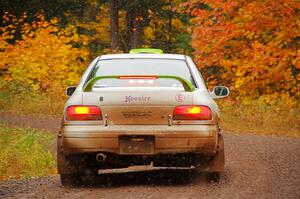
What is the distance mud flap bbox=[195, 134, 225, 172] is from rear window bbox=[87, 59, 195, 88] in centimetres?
86

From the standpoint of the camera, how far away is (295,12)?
22.7m

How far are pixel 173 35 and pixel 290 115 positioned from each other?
2089 centimetres

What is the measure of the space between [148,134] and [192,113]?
1.76 feet

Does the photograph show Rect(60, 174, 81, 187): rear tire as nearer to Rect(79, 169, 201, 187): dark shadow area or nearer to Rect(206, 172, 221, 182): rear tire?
Rect(79, 169, 201, 187): dark shadow area

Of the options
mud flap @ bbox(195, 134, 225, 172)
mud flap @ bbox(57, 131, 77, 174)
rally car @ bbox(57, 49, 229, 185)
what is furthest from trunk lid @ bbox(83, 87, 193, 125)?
mud flap @ bbox(195, 134, 225, 172)

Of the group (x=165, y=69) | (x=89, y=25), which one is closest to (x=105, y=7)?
(x=89, y=25)

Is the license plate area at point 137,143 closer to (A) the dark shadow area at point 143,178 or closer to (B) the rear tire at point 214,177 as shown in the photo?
(A) the dark shadow area at point 143,178

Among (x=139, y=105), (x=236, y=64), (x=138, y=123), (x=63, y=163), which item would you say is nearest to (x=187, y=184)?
(x=138, y=123)

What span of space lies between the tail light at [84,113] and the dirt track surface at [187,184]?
2.68ft

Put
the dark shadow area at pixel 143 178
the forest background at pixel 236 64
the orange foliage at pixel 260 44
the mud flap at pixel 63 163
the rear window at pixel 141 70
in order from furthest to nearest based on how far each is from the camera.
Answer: the orange foliage at pixel 260 44, the forest background at pixel 236 64, the dark shadow area at pixel 143 178, the rear window at pixel 141 70, the mud flap at pixel 63 163

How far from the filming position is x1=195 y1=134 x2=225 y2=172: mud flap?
369 inches

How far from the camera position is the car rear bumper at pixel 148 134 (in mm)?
8742

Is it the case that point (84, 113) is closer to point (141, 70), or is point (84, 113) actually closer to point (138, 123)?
point (138, 123)

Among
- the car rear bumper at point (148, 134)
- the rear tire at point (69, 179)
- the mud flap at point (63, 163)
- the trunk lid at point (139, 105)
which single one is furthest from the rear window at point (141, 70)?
the rear tire at point (69, 179)
